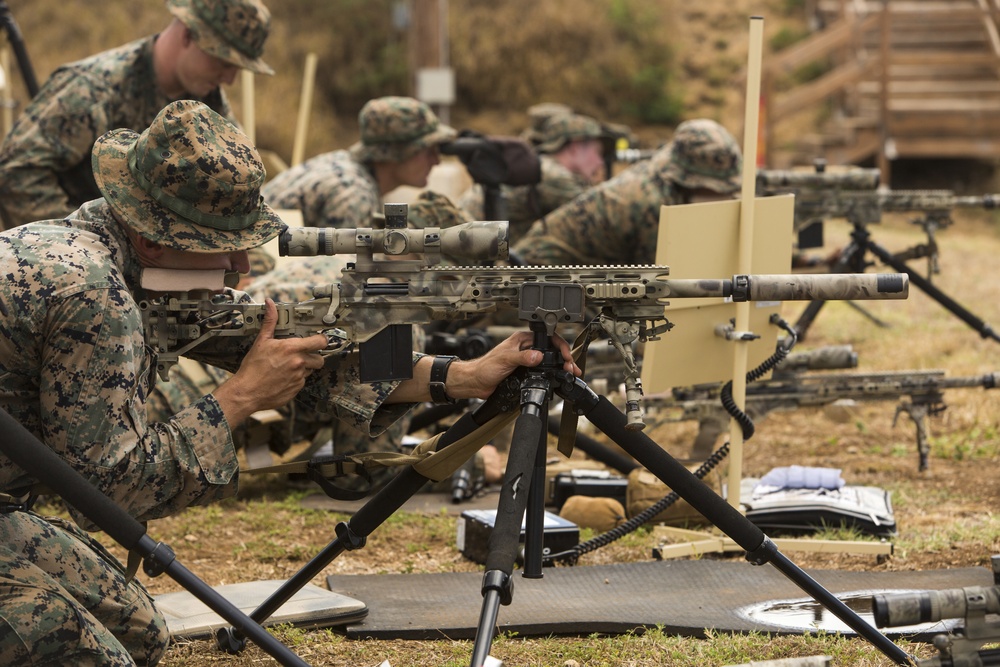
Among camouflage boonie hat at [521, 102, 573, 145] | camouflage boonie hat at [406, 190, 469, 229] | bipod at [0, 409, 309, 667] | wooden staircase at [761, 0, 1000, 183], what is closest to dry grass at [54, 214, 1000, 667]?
bipod at [0, 409, 309, 667]

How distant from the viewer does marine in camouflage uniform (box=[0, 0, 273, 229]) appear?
6.12m

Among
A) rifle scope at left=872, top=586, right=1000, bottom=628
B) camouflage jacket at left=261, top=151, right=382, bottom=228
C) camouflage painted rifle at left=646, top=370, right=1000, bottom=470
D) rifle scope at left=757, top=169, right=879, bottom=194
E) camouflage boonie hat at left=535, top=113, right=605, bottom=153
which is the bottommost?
rifle scope at left=872, top=586, right=1000, bottom=628

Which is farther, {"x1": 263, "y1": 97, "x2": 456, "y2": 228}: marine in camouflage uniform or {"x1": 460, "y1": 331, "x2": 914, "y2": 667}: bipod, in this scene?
{"x1": 263, "y1": 97, "x2": 456, "y2": 228}: marine in camouflage uniform

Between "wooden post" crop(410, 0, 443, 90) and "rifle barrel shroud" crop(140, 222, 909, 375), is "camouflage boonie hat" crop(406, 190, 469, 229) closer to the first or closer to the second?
"rifle barrel shroud" crop(140, 222, 909, 375)

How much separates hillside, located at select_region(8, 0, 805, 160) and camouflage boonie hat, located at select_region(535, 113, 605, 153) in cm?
1133

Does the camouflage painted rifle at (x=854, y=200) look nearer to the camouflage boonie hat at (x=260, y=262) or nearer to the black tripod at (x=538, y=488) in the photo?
the camouflage boonie hat at (x=260, y=262)

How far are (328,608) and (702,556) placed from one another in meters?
1.68

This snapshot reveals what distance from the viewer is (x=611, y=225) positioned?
7492 mm

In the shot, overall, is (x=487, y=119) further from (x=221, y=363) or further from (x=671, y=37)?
(x=221, y=363)

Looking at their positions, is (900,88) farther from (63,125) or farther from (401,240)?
(401,240)

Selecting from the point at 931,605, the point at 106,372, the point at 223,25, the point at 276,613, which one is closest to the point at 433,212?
the point at 223,25

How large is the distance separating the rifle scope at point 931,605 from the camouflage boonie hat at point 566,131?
6935 mm

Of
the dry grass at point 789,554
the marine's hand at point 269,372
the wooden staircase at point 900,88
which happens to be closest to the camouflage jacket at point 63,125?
the dry grass at point 789,554

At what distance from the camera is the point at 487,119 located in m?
21.5
